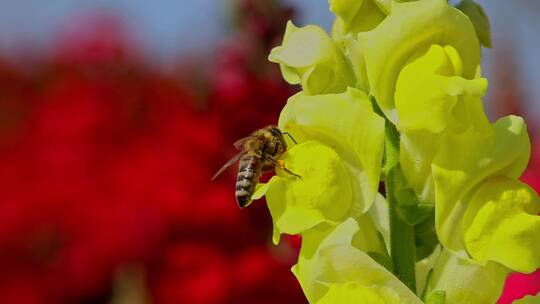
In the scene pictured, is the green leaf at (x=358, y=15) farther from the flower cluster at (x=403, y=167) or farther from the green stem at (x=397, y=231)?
the green stem at (x=397, y=231)

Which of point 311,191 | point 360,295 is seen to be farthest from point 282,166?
point 360,295

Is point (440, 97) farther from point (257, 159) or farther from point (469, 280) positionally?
point (257, 159)

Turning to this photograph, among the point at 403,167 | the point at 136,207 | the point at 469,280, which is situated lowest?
the point at 136,207

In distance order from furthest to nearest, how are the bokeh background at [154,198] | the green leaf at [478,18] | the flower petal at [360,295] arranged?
the bokeh background at [154,198]
the green leaf at [478,18]
the flower petal at [360,295]

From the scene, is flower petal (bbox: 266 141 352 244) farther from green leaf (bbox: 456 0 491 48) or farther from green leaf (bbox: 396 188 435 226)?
green leaf (bbox: 456 0 491 48)

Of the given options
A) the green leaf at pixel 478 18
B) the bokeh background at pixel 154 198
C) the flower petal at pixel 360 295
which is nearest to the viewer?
the flower petal at pixel 360 295

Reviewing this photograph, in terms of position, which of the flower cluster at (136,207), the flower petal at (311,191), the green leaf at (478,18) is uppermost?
the green leaf at (478,18)

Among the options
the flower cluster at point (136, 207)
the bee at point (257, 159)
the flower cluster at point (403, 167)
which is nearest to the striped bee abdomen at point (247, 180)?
the bee at point (257, 159)

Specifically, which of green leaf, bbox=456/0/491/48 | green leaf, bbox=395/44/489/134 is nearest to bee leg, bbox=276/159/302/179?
green leaf, bbox=395/44/489/134
